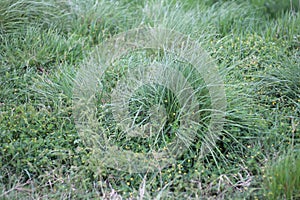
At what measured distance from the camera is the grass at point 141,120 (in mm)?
3287

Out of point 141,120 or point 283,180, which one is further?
point 141,120

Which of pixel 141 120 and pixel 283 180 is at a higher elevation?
pixel 141 120

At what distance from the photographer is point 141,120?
3711 millimetres

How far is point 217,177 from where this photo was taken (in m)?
3.35

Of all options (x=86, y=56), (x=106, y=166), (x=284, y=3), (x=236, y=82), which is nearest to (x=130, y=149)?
(x=106, y=166)

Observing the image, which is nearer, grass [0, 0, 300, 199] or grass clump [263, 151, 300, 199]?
grass clump [263, 151, 300, 199]

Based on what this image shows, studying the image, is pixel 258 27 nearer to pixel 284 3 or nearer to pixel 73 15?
pixel 284 3

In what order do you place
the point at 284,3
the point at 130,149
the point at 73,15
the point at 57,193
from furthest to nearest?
the point at 284,3 < the point at 73,15 < the point at 130,149 < the point at 57,193

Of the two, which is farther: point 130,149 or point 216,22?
point 216,22

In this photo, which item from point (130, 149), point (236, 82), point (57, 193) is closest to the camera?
point (57, 193)

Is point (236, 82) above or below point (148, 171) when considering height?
above

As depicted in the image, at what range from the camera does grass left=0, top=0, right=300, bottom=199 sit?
129 inches

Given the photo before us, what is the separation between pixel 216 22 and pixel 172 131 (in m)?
2.17

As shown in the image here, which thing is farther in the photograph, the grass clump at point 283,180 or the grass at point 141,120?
the grass at point 141,120
